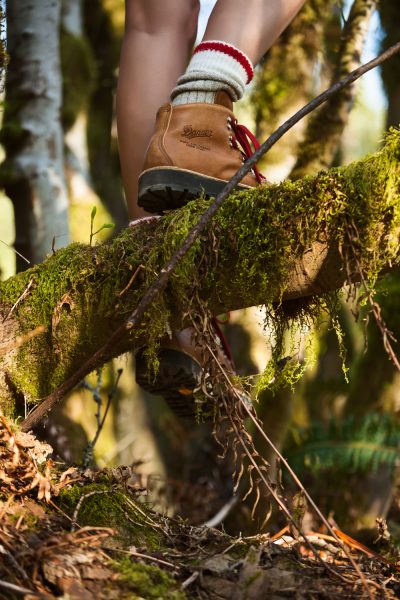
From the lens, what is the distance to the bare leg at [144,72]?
2697 millimetres

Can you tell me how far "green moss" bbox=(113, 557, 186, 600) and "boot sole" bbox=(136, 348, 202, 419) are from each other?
33.6 inches

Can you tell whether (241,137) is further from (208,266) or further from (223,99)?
(208,266)

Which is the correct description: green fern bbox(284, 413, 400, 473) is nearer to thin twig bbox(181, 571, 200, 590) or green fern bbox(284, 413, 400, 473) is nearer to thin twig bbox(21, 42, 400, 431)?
thin twig bbox(21, 42, 400, 431)

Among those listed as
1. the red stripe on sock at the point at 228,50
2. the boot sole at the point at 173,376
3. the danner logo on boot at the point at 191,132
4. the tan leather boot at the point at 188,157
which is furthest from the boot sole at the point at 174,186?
the boot sole at the point at 173,376

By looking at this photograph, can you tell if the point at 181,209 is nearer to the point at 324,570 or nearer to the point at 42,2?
the point at 324,570

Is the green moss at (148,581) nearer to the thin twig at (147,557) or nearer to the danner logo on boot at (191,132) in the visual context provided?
the thin twig at (147,557)

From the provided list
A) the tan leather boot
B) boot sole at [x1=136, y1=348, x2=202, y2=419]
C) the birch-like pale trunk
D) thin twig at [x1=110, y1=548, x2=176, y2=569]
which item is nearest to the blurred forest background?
the birch-like pale trunk

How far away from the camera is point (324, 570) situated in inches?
75.9

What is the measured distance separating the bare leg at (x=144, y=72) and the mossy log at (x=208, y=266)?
50cm

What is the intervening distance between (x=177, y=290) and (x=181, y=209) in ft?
0.90

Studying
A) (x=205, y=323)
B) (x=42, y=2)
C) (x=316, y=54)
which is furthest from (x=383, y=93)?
(x=205, y=323)

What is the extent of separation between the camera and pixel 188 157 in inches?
91.2

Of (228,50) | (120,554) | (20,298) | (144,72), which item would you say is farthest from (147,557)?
(144,72)

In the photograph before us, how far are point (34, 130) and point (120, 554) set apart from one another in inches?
134
